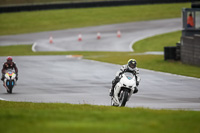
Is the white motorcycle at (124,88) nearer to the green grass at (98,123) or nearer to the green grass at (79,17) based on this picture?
the green grass at (98,123)

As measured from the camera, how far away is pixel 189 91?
18281 mm

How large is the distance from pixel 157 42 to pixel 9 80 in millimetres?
25244


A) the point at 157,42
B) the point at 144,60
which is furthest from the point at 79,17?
the point at 144,60

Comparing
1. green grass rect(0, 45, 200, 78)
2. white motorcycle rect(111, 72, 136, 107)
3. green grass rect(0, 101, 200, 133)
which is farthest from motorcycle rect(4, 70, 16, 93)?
green grass rect(0, 101, 200, 133)

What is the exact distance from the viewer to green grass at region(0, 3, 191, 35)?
54688 mm

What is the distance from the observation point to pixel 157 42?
42.8 m

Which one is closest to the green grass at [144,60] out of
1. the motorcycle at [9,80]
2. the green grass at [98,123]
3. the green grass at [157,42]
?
the green grass at [157,42]

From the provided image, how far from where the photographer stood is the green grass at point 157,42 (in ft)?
131

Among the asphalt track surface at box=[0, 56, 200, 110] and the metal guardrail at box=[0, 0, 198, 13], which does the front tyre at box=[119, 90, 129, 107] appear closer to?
the asphalt track surface at box=[0, 56, 200, 110]

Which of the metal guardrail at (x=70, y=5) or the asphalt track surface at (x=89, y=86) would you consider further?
the metal guardrail at (x=70, y=5)

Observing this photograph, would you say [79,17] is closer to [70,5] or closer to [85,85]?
[70,5]

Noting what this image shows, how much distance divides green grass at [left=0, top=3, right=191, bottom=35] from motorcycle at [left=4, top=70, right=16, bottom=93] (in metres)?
33.0

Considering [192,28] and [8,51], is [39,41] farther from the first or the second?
[192,28]

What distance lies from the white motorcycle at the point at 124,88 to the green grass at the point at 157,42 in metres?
25.0
